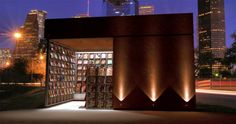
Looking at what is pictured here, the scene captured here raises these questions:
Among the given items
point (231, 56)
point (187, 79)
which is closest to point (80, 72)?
point (187, 79)

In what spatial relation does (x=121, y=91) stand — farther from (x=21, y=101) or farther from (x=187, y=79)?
(x=21, y=101)

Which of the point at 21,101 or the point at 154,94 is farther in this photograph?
the point at 21,101

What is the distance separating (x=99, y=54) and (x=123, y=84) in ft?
14.7

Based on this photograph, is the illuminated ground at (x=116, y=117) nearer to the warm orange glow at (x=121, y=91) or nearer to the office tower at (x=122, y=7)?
the warm orange glow at (x=121, y=91)

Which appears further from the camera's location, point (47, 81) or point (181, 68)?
point (47, 81)

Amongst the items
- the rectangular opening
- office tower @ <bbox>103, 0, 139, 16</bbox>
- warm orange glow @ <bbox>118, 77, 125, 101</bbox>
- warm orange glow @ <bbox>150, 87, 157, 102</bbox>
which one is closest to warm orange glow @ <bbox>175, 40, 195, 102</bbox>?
warm orange glow @ <bbox>150, 87, 157, 102</bbox>

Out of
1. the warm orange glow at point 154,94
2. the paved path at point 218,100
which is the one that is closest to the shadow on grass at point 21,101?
the warm orange glow at point 154,94

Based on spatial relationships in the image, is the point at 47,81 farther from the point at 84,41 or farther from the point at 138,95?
the point at 138,95

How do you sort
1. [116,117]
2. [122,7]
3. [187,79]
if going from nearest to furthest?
[116,117]
[187,79]
[122,7]

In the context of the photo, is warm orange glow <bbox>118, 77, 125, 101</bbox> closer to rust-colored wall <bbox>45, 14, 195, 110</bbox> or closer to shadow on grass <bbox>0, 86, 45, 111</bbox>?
rust-colored wall <bbox>45, 14, 195, 110</bbox>

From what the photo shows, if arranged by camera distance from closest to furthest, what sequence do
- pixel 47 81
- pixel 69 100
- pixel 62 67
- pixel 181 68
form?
pixel 181 68 < pixel 47 81 < pixel 62 67 < pixel 69 100

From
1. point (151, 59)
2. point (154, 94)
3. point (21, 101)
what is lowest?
point (21, 101)

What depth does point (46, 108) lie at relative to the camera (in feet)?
45.7

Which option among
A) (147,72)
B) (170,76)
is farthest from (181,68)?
(147,72)
